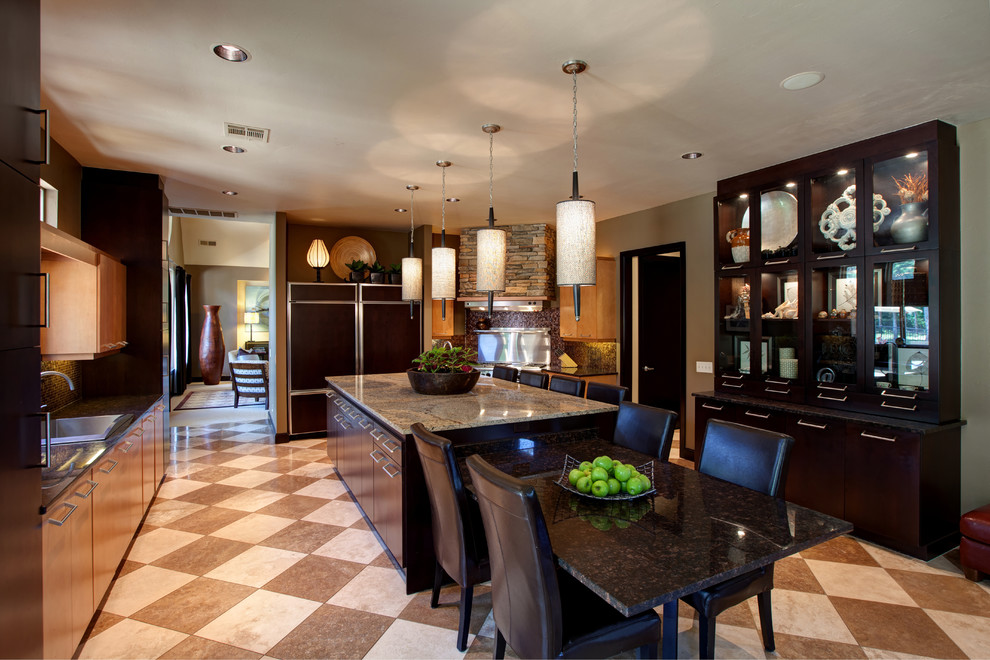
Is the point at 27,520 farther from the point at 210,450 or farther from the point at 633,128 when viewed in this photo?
the point at 210,450

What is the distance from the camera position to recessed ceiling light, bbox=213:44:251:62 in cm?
228

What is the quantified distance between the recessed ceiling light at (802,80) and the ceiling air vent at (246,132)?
3.04m

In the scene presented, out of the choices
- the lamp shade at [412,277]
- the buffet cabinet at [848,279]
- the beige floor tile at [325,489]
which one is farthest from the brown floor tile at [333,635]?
the buffet cabinet at [848,279]

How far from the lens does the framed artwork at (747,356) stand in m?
4.04

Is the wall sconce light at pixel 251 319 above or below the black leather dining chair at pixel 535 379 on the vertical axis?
above

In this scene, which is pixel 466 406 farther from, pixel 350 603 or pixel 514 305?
pixel 514 305

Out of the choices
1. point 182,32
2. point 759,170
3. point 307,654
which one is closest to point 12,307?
point 182,32

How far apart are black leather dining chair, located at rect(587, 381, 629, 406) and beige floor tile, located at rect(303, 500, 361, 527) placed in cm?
190

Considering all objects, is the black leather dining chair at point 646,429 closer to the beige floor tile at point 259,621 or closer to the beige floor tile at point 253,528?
the beige floor tile at point 259,621

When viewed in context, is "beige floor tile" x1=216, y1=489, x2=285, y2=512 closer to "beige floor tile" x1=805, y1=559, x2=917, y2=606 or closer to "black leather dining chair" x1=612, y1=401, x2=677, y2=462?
"black leather dining chair" x1=612, y1=401, x2=677, y2=462

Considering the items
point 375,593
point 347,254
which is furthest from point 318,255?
point 375,593

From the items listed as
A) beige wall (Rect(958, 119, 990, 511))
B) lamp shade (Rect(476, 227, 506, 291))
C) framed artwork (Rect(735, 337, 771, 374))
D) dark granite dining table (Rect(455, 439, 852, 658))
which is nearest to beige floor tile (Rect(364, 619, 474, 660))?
dark granite dining table (Rect(455, 439, 852, 658))

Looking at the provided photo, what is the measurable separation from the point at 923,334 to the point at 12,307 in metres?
4.34

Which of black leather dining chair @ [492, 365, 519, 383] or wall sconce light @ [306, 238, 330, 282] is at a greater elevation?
wall sconce light @ [306, 238, 330, 282]
